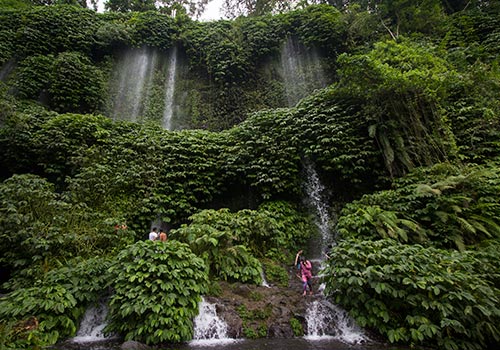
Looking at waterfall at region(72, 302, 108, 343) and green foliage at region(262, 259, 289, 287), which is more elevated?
green foliage at region(262, 259, 289, 287)

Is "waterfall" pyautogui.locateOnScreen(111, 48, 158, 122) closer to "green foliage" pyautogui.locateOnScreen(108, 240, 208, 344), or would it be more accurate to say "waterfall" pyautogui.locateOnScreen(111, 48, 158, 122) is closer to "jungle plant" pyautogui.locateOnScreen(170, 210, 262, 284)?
"jungle plant" pyautogui.locateOnScreen(170, 210, 262, 284)

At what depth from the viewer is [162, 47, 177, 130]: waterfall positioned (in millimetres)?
16516

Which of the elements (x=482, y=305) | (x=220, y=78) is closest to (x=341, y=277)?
(x=482, y=305)

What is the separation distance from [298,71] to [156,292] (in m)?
15.7

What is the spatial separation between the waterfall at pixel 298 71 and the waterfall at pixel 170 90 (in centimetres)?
703

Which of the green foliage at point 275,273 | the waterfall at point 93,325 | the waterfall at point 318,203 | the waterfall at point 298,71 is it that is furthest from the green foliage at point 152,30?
the waterfall at point 93,325

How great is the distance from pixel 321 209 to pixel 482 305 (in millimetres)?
7070

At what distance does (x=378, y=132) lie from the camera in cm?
1104

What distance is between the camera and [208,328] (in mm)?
5895

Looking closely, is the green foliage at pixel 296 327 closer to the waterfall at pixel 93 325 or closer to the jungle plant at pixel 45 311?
the waterfall at pixel 93 325

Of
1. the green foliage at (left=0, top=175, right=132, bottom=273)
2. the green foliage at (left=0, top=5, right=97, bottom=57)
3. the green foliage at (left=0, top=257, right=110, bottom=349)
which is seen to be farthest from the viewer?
the green foliage at (left=0, top=5, right=97, bottom=57)

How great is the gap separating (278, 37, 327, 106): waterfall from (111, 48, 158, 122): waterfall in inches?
339

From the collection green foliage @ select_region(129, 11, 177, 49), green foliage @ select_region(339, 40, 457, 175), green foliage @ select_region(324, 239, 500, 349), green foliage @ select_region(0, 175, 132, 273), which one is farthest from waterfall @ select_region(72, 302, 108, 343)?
green foliage @ select_region(129, 11, 177, 49)

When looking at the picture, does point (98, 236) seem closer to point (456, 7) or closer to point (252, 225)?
point (252, 225)
